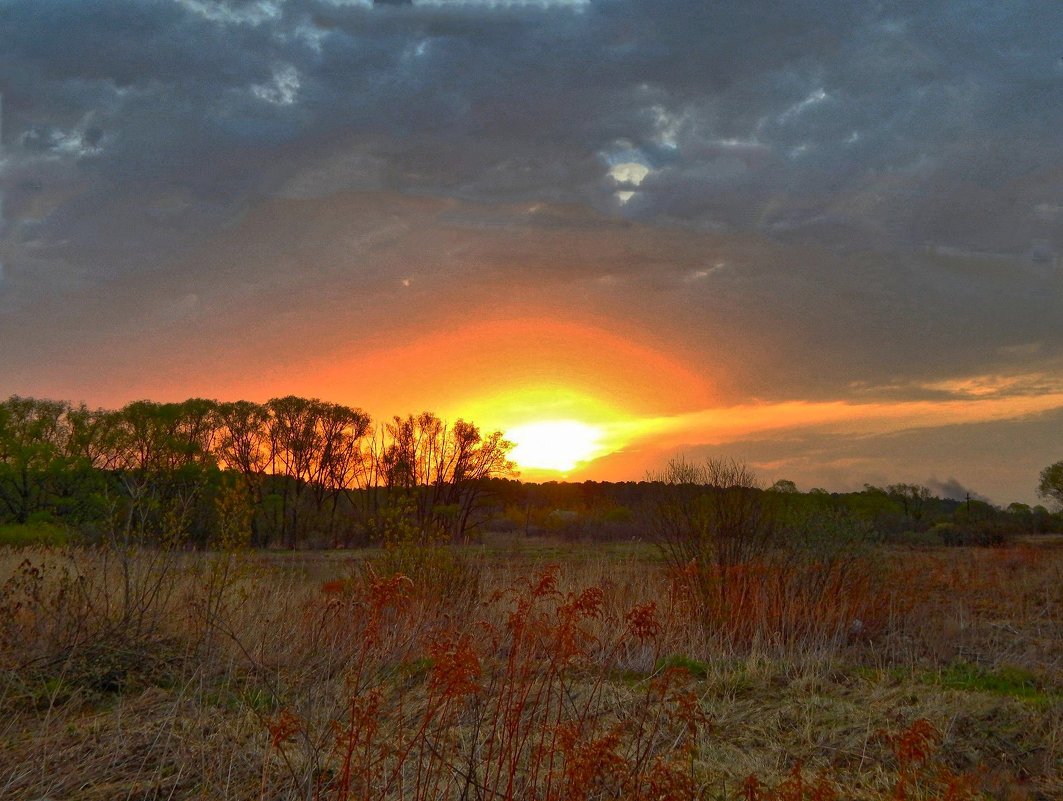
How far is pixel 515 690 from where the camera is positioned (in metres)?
5.69

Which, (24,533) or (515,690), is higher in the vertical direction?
(24,533)

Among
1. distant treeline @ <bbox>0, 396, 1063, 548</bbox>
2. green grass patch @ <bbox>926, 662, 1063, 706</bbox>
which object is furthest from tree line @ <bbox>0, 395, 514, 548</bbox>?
green grass patch @ <bbox>926, 662, 1063, 706</bbox>

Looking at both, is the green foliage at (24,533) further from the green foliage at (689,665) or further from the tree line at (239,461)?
the green foliage at (689,665)

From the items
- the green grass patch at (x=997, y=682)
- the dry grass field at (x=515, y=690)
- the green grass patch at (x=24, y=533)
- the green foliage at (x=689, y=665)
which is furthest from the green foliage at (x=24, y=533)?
the green grass patch at (x=997, y=682)

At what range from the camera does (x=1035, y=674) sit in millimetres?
8438

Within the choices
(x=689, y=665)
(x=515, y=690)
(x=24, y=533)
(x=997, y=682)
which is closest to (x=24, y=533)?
(x=24, y=533)

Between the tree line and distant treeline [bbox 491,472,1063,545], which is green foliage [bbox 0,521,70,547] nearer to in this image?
the tree line

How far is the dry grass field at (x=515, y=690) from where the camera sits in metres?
3.66

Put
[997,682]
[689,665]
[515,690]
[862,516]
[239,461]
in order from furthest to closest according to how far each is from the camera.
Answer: [239,461] → [862,516] → [689,665] → [997,682] → [515,690]

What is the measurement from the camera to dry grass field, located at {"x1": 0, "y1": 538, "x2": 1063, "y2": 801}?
3658mm

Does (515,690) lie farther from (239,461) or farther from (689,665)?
(239,461)

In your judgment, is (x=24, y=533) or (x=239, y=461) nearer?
(x=24, y=533)

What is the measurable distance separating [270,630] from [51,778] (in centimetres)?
409

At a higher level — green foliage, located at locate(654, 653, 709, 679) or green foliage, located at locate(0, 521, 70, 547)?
green foliage, located at locate(0, 521, 70, 547)
